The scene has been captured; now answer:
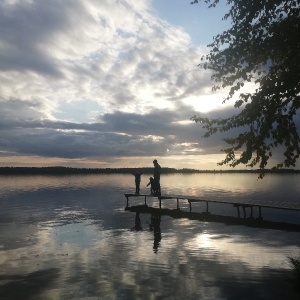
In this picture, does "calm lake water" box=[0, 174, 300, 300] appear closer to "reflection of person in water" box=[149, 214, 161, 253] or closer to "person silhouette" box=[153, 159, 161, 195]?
"reflection of person in water" box=[149, 214, 161, 253]

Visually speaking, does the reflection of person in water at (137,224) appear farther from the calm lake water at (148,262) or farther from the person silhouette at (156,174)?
the person silhouette at (156,174)

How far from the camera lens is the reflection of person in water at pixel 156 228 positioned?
19.9 metres

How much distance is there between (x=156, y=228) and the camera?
85.2 ft

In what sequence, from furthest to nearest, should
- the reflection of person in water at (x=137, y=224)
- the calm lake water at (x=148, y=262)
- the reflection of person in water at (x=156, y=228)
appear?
1. the reflection of person in water at (x=137, y=224)
2. the reflection of person in water at (x=156, y=228)
3. the calm lake water at (x=148, y=262)

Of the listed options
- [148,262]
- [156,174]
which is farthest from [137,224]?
[148,262]

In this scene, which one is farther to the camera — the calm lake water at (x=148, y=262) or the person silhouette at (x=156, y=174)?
the person silhouette at (x=156, y=174)

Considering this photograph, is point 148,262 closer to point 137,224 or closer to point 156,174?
point 137,224

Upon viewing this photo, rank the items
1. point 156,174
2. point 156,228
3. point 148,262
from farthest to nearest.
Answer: point 156,174
point 156,228
point 148,262

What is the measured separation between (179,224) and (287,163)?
678 inches

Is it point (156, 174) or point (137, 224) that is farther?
point (156, 174)

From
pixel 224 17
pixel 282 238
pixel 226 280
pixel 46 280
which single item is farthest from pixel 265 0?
pixel 282 238

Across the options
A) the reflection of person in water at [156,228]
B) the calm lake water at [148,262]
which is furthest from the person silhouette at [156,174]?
the calm lake water at [148,262]

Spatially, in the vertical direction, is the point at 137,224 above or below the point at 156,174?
below

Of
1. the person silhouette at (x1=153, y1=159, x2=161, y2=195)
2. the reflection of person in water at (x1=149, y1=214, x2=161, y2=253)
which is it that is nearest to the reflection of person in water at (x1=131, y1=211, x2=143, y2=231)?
the reflection of person in water at (x1=149, y1=214, x2=161, y2=253)
